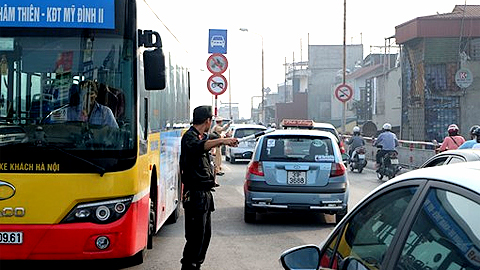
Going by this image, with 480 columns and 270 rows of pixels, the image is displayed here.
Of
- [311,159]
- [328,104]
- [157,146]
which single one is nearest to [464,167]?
[157,146]

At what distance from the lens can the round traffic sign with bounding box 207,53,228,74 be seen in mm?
20641

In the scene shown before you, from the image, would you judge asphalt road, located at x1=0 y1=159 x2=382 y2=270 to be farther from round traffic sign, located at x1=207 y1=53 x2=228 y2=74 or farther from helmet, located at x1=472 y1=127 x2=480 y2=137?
round traffic sign, located at x1=207 y1=53 x2=228 y2=74

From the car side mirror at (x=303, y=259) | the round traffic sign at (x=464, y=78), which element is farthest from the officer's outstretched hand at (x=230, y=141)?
the round traffic sign at (x=464, y=78)

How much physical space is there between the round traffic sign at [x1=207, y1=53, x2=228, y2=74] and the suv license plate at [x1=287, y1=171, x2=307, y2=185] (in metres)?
9.44

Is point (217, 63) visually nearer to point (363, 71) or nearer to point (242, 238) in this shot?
point (242, 238)

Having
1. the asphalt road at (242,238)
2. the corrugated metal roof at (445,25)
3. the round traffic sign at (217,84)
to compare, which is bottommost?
the asphalt road at (242,238)

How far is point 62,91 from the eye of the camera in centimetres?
713

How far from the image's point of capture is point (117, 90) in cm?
734

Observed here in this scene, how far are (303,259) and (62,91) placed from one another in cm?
412

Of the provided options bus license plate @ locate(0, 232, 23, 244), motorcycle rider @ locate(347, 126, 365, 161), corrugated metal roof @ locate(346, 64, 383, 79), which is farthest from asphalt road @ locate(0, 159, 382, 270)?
corrugated metal roof @ locate(346, 64, 383, 79)

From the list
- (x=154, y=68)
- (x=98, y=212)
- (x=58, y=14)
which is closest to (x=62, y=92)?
(x=58, y=14)

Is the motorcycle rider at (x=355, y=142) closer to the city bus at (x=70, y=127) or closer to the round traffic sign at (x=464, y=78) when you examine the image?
the round traffic sign at (x=464, y=78)

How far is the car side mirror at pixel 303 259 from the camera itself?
375cm

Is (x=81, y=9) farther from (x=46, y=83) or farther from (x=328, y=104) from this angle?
(x=328, y=104)
